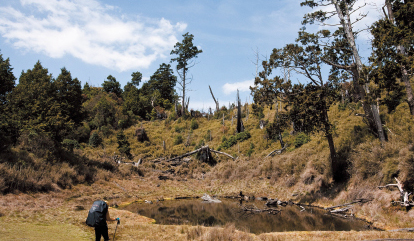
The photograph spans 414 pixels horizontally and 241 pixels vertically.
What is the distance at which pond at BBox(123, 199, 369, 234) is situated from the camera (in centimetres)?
1245

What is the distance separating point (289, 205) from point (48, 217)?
15.5 meters

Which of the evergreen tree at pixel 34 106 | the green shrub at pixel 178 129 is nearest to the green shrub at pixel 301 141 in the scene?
the evergreen tree at pixel 34 106

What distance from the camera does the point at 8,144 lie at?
62.6 feet

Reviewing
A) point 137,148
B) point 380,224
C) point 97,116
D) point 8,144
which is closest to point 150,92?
point 97,116

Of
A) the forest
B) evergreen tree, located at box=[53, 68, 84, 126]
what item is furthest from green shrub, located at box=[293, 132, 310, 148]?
evergreen tree, located at box=[53, 68, 84, 126]

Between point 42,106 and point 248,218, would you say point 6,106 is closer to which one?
point 42,106

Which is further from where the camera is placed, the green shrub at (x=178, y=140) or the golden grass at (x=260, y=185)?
the green shrub at (x=178, y=140)

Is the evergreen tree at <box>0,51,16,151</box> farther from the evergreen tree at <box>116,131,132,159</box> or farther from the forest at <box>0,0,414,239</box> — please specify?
the evergreen tree at <box>116,131,132,159</box>

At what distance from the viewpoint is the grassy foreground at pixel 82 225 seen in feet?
29.2

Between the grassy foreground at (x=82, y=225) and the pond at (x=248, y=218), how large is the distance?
1.76 metres

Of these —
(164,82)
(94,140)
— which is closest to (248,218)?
(94,140)

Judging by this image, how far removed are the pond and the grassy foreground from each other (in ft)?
5.77

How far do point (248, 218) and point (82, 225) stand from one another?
8720mm

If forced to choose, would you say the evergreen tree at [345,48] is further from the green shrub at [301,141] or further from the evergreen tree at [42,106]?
the evergreen tree at [42,106]
